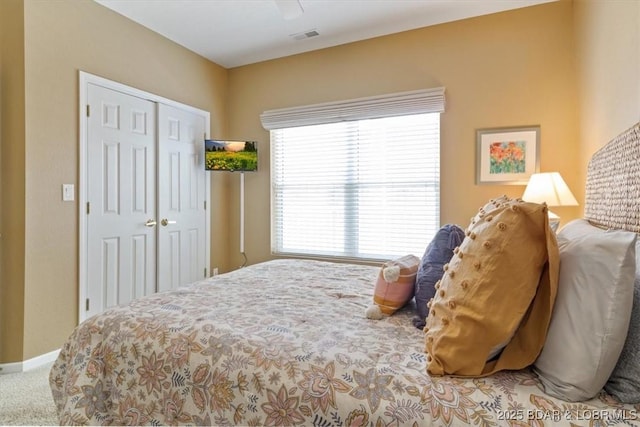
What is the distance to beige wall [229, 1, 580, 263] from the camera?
9.18 feet

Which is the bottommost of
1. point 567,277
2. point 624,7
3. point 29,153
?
point 567,277

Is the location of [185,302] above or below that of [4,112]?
below

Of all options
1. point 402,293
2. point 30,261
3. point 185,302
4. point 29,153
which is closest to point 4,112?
point 29,153

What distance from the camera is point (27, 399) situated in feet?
6.55

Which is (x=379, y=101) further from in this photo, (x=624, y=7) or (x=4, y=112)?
(x=4, y=112)

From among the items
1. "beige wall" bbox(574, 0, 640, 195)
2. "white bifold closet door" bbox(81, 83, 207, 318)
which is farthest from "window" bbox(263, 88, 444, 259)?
"beige wall" bbox(574, 0, 640, 195)

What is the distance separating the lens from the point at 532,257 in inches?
36.0

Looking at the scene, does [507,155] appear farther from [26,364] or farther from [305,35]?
[26,364]

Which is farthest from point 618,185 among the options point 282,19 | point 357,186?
point 282,19

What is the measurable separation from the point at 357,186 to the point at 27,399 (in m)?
2.95

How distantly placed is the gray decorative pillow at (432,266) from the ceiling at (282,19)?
214cm

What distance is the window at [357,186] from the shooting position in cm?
331

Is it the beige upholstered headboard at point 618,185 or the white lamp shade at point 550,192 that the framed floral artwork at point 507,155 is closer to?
the white lamp shade at point 550,192

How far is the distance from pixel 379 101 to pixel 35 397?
11.0 feet
